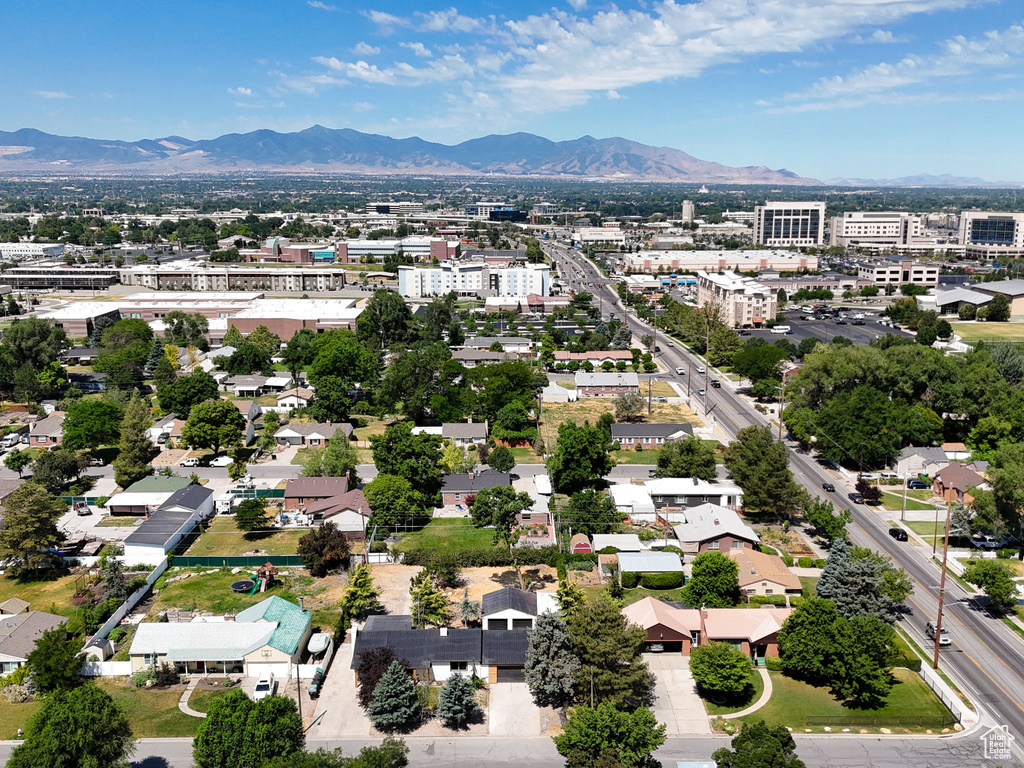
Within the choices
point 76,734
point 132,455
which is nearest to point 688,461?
point 132,455

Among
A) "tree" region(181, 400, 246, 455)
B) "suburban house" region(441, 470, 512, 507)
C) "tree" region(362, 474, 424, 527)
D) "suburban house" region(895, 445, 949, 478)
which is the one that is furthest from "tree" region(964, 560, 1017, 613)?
"tree" region(181, 400, 246, 455)

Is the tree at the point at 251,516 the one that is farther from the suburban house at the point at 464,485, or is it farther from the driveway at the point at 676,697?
the driveway at the point at 676,697

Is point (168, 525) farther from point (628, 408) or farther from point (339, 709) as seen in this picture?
point (628, 408)

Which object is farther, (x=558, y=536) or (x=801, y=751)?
(x=558, y=536)

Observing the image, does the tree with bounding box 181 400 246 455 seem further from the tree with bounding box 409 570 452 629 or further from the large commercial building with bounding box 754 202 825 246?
the large commercial building with bounding box 754 202 825 246

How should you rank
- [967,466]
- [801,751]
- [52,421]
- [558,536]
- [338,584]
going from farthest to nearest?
[52,421] < [967,466] < [558,536] < [338,584] < [801,751]

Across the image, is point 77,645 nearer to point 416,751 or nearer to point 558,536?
point 416,751

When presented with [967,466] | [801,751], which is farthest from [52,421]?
[967,466]

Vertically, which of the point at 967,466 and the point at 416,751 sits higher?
the point at 967,466
